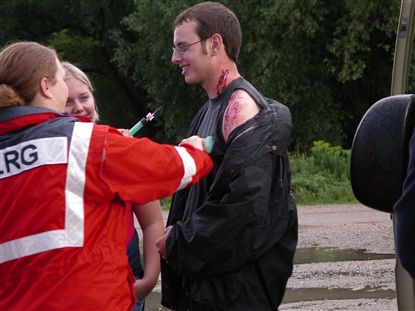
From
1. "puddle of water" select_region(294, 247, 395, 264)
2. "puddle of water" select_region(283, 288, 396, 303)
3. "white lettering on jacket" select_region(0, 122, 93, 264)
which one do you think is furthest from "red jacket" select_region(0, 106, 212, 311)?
"puddle of water" select_region(294, 247, 395, 264)

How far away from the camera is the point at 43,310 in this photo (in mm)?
3242

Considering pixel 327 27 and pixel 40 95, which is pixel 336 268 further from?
pixel 327 27

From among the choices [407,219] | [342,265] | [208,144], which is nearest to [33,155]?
[208,144]

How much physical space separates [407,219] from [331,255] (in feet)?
31.9

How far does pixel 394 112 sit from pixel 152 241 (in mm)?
1610

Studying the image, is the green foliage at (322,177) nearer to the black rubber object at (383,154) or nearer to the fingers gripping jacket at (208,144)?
the fingers gripping jacket at (208,144)

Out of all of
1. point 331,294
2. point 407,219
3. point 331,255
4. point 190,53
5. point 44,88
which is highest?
point 44,88

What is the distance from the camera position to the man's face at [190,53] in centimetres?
405

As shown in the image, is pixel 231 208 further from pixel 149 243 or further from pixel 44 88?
pixel 44 88

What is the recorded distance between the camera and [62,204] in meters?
3.25

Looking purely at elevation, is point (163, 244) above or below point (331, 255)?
above

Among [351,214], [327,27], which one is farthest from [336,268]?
[327,27]

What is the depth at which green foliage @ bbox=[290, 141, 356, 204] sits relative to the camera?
18656 mm

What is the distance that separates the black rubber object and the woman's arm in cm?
150
